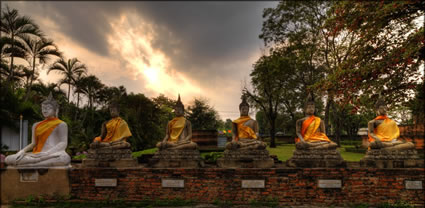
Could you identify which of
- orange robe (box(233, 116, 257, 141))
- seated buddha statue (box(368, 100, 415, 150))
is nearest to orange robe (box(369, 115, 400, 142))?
seated buddha statue (box(368, 100, 415, 150))

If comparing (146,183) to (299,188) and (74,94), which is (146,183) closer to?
(299,188)

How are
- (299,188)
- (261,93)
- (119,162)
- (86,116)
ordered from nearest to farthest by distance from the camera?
(299,188) → (119,162) → (86,116) → (261,93)

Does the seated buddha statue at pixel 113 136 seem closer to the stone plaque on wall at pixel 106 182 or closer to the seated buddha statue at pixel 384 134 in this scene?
the stone plaque on wall at pixel 106 182

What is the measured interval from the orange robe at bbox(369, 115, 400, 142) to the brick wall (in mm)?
1138

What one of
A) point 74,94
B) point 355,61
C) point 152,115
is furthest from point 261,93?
point 74,94

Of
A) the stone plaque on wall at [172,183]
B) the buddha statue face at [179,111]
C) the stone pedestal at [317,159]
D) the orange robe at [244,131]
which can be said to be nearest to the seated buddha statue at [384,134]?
the stone pedestal at [317,159]

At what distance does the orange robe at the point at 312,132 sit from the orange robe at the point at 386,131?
60.5 inches

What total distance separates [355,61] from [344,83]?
1400mm

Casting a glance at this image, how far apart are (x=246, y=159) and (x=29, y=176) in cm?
593

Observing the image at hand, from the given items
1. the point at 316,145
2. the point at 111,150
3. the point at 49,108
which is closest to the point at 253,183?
the point at 316,145

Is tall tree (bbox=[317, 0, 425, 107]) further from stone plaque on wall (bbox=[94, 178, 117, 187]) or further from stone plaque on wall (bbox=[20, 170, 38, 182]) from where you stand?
stone plaque on wall (bbox=[20, 170, 38, 182])

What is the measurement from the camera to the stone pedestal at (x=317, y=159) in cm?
700

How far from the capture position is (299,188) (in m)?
6.79

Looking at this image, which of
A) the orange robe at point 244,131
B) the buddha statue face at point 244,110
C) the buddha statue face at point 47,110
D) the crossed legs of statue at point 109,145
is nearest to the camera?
the buddha statue face at point 47,110
